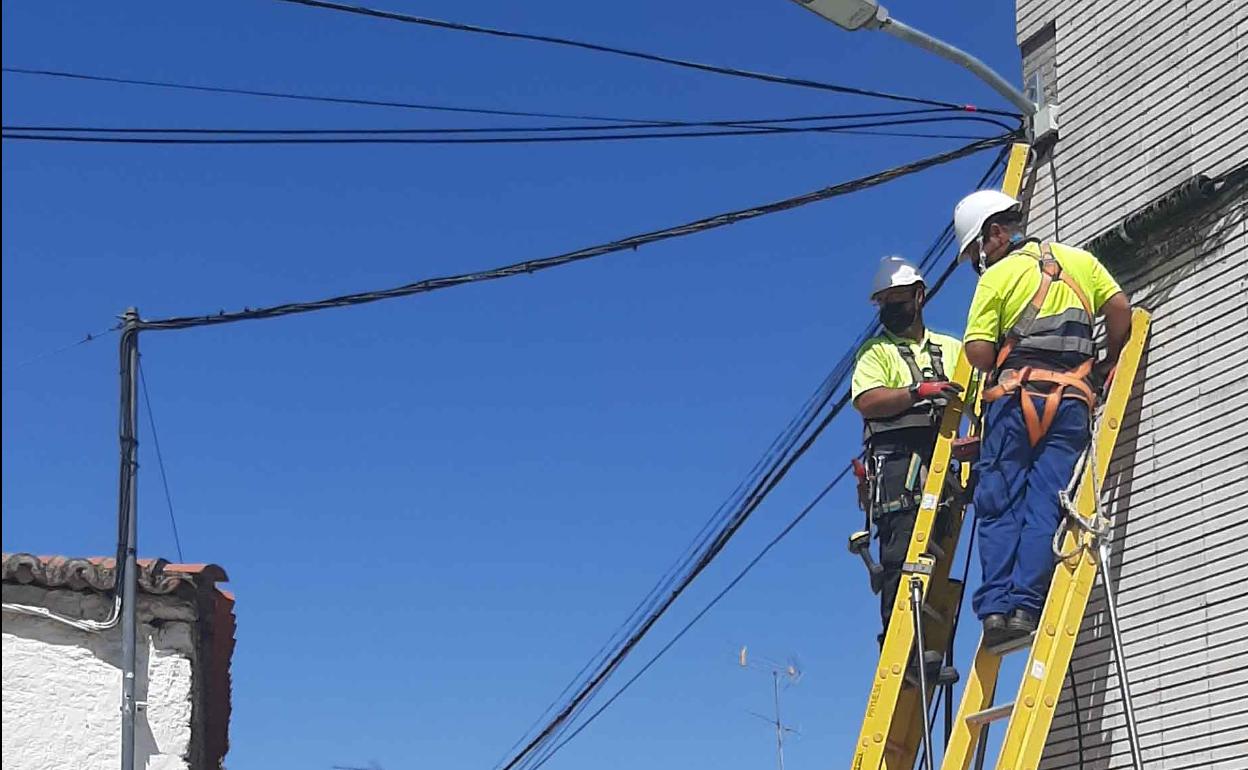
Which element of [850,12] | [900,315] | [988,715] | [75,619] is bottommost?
[988,715]

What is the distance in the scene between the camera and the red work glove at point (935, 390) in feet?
24.2

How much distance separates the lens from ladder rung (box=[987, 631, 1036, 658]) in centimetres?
665

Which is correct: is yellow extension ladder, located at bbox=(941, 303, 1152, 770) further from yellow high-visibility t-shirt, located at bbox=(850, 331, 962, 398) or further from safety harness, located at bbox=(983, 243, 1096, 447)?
yellow high-visibility t-shirt, located at bbox=(850, 331, 962, 398)

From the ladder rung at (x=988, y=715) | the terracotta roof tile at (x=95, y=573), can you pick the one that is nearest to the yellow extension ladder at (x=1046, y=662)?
the ladder rung at (x=988, y=715)

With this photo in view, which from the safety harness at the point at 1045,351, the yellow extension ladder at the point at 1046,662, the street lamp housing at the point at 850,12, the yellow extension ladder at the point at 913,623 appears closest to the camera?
the yellow extension ladder at the point at 1046,662

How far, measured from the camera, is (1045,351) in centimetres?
686

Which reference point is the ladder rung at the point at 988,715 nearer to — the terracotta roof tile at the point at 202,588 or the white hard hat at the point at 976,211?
the white hard hat at the point at 976,211

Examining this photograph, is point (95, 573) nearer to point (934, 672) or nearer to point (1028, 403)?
point (934, 672)

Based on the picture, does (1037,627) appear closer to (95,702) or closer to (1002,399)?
(1002,399)

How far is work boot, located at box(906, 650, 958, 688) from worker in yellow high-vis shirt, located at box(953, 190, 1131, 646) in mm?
579

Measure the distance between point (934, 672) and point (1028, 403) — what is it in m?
1.26

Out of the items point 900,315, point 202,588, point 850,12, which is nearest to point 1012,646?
point 900,315

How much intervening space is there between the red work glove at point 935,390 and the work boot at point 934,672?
1.06m

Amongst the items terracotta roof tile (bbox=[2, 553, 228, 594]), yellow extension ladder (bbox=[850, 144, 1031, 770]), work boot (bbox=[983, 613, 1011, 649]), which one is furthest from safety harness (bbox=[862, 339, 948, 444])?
terracotta roof tile (bbox=[2, 553, 228, 594])
